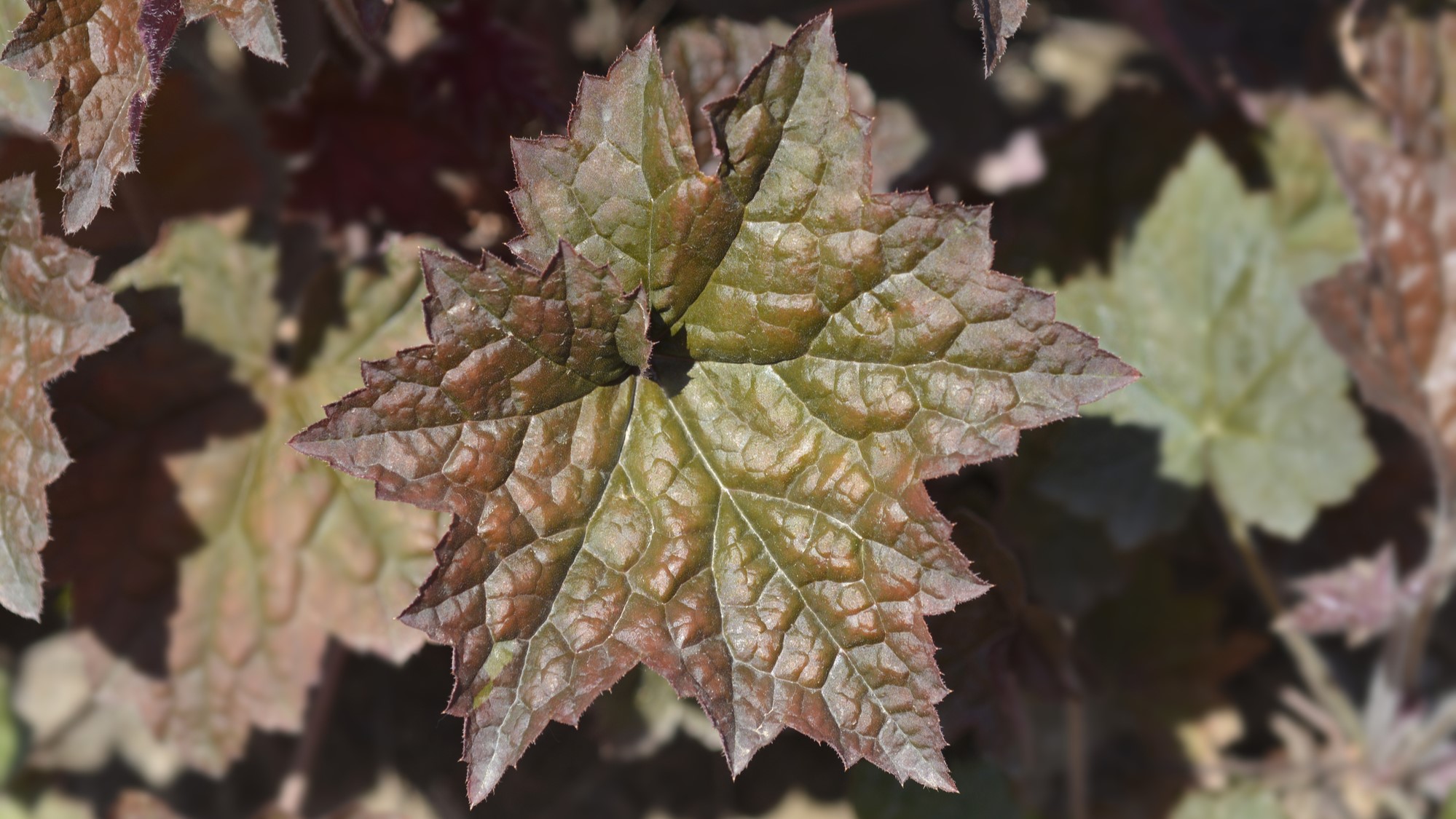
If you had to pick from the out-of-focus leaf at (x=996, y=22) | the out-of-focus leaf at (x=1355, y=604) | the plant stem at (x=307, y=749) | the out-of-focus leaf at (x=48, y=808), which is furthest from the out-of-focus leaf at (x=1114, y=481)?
the out-of-focus leaf at (x=48, y=808)

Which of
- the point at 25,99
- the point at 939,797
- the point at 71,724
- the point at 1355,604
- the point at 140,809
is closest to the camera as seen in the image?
the point at 25,99

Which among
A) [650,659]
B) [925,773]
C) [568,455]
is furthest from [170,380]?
[925,773]

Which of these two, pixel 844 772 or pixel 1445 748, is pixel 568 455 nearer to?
pixel 844 772

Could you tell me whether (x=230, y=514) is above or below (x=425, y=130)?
below

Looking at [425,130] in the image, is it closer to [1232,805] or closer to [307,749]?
[307,749]

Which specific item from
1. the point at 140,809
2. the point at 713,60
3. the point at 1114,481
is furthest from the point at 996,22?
the point at 140,809

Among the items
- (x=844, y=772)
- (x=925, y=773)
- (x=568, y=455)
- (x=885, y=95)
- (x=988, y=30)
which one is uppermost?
(x=988, y=30)
